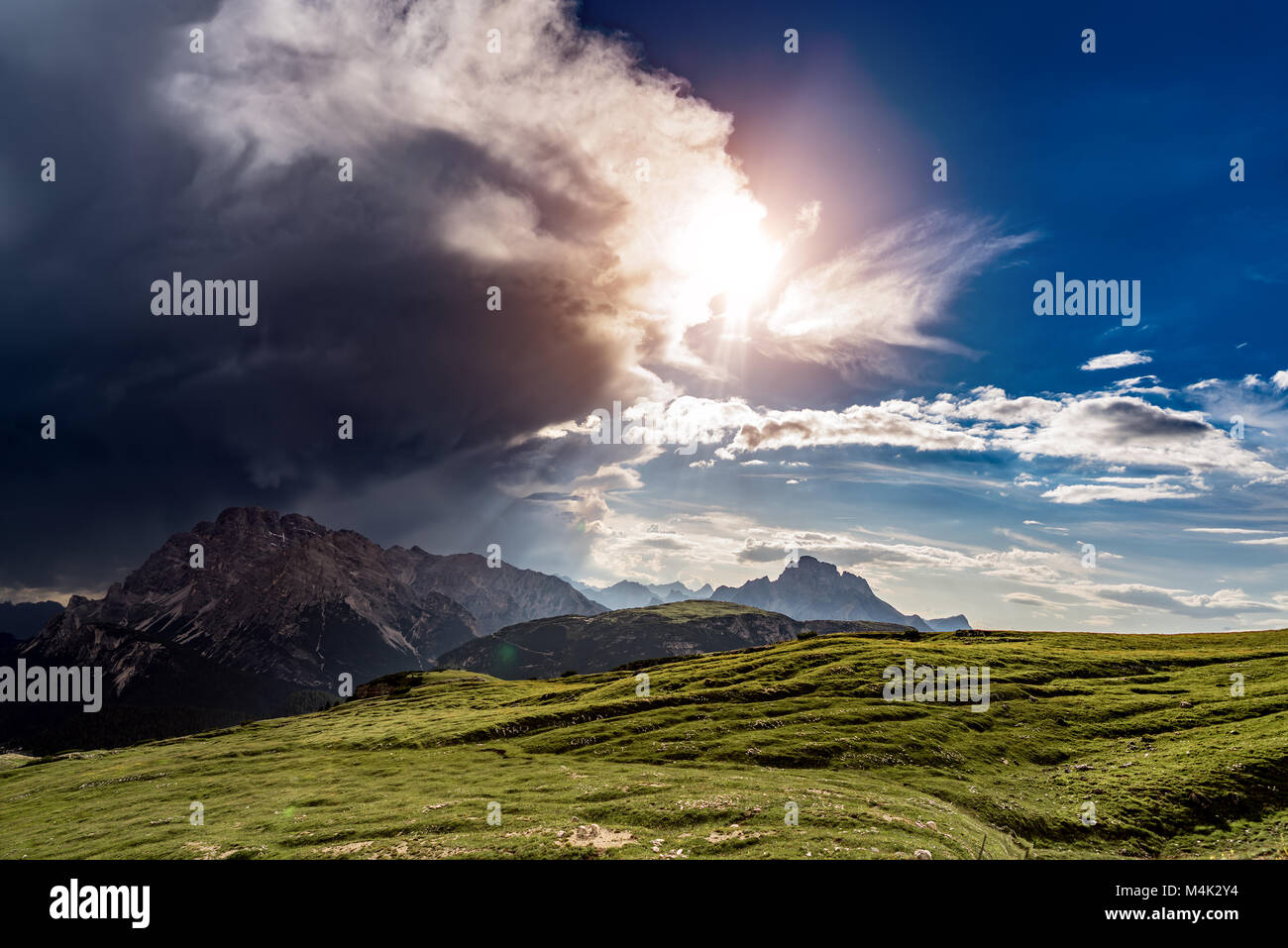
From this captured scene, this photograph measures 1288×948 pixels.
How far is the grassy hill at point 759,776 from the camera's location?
36.0 m

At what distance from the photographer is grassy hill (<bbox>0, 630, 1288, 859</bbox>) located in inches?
1419

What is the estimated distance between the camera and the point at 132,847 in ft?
130

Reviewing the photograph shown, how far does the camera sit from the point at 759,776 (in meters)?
49.0

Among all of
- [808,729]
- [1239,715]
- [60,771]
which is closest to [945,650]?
[1239,715]

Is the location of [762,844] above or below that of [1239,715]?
above

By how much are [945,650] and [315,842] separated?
9997 cm
